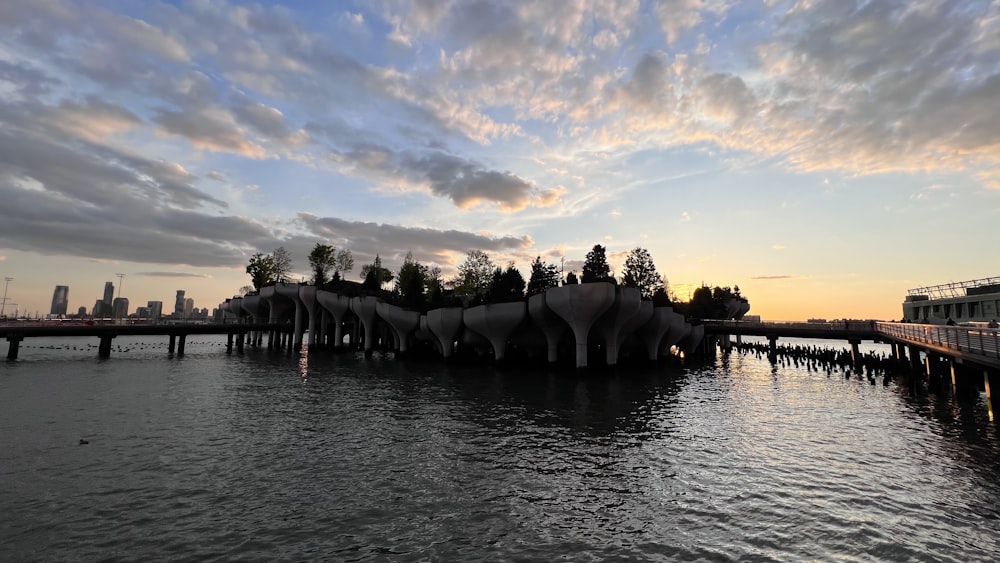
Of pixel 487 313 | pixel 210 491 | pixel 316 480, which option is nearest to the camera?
pixel 210 491

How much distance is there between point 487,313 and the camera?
4931cm

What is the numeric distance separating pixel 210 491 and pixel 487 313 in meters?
38.1

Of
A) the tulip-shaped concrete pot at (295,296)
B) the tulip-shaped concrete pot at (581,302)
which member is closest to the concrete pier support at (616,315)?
the tulip-shaped concrete pot at (581,302)

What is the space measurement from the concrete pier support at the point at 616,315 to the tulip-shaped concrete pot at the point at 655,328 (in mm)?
8601

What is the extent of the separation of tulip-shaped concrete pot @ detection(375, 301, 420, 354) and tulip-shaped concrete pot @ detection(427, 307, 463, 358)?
4564mm

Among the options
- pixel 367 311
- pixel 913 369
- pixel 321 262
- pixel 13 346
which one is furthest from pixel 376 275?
pixel 913 369

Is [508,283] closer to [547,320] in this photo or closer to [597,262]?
[597,262]

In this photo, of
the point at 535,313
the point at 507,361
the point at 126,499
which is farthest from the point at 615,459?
the point at 507,361

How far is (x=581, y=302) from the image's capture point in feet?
129

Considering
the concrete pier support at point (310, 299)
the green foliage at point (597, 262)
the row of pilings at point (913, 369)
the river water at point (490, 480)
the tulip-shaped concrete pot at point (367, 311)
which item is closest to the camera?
the river water at point (490, 480)

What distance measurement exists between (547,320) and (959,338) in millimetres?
31270

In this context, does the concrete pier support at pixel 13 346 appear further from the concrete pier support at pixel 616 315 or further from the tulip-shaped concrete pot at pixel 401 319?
the concrete pier support at pixel 616 315

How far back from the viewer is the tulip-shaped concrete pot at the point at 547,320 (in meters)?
44.9

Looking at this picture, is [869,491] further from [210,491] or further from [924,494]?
[210,491]
